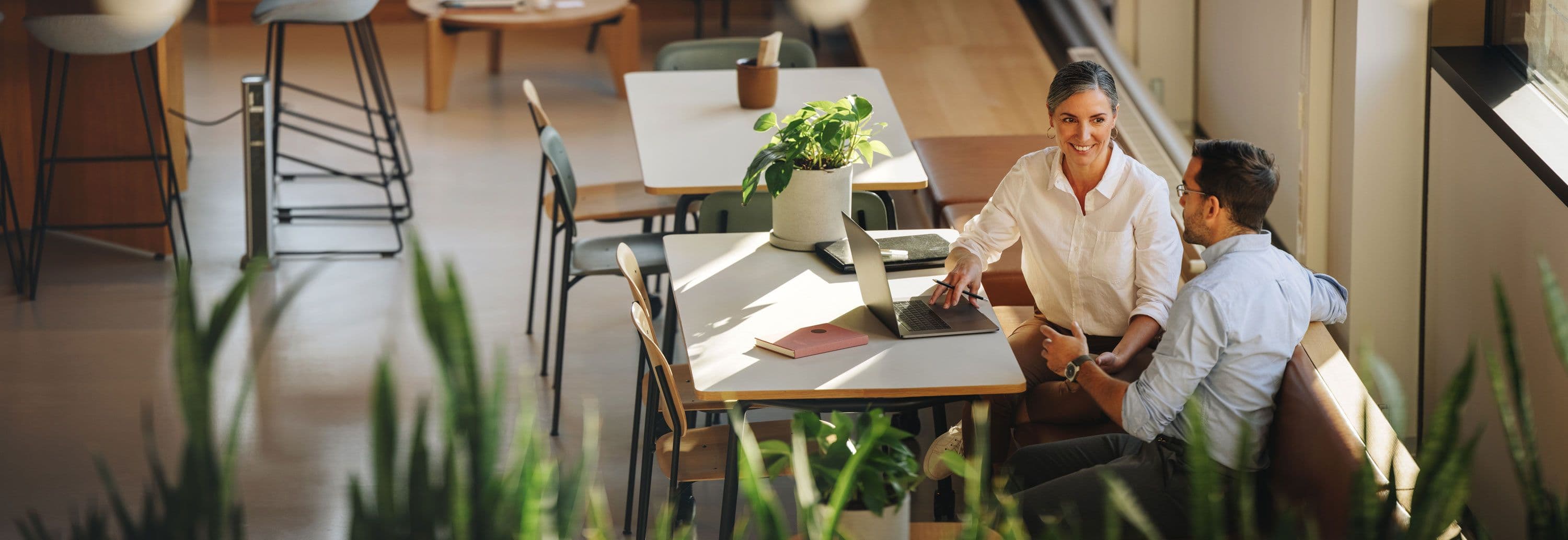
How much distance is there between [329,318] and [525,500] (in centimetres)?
415

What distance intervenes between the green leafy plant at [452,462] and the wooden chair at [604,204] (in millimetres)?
3238

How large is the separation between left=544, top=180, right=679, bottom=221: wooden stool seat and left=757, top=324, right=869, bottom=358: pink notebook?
1.70m

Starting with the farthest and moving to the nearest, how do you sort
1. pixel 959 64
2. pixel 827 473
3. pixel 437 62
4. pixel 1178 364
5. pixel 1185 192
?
1. pixel 437 62
2. pixel 959 64
3. pixel 1185 192
4. pixel 1178 364
5. pixel 827 473

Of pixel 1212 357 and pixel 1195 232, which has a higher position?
pixel 1195 232

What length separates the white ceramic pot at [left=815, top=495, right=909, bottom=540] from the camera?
5.95ft

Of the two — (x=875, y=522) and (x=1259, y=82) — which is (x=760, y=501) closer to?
(x=875, y=522)

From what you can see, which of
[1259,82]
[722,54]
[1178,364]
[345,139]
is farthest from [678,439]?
[345,139]

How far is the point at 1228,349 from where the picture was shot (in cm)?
257

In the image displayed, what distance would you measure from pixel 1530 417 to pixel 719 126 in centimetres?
337

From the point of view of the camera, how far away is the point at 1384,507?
1417 millimetres


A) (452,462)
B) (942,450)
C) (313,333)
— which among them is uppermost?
(452,462)

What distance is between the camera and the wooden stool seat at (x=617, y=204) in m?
4.57

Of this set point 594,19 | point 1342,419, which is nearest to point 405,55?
point 594,19

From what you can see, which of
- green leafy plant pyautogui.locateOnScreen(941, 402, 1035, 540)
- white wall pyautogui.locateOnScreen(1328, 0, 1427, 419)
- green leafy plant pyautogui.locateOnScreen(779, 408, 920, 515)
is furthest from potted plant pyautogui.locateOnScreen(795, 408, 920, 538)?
white wall pyautogui.locateOnScreen(1328, 0, 1427, 419)
